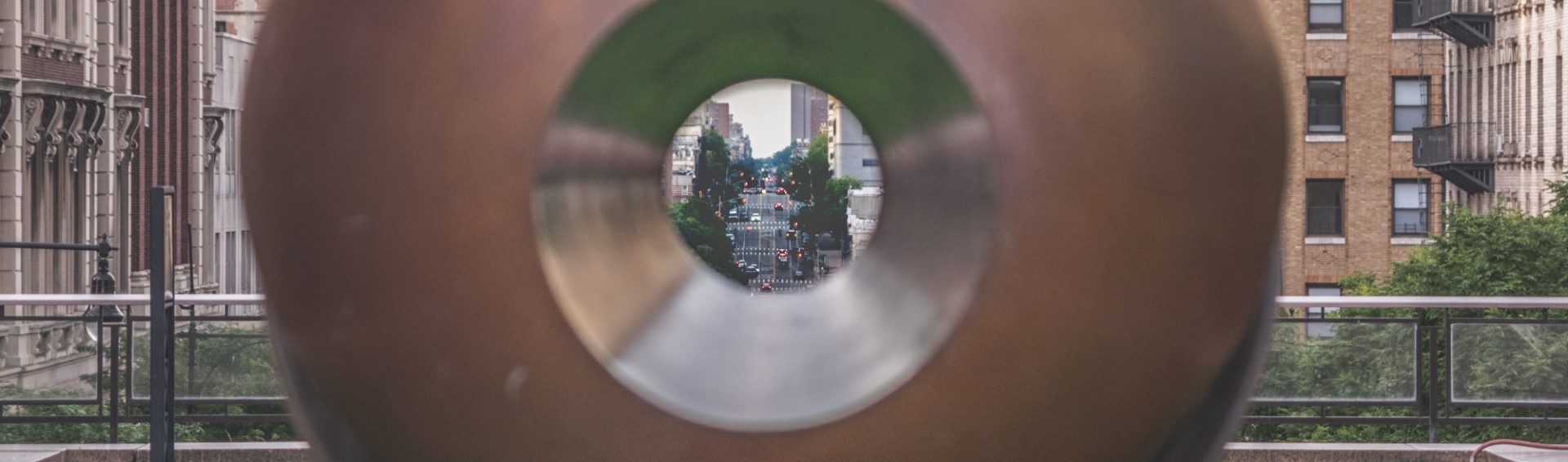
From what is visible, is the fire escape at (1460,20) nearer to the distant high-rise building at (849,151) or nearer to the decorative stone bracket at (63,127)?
the distant high-rise building at (849,151)

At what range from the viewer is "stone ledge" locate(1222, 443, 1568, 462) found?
356 inches

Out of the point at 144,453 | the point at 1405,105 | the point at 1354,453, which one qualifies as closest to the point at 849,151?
the point at 1405,105

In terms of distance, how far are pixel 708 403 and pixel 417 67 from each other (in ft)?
2.34

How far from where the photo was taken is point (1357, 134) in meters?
47.9

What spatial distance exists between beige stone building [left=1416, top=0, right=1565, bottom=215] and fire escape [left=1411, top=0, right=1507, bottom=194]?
0.09 feet

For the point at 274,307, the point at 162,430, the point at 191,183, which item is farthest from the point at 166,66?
the point at 274,307

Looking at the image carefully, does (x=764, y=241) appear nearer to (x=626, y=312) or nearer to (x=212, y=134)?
(x=212, y=134)

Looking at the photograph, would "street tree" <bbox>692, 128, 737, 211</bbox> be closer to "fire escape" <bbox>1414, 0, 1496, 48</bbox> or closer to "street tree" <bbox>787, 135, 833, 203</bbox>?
"street tree" <bbox>787, 135, 833, 203</bbox>

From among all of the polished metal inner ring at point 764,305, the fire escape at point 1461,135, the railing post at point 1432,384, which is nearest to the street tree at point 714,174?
the railing post at point 1432,384

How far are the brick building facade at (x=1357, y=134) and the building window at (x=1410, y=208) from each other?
0.02 metres

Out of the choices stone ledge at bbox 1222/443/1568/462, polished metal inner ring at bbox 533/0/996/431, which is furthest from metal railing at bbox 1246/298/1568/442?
polished metal inner ring at bbox 533/0/996/431

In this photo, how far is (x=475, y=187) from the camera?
288cm

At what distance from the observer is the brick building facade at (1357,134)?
47.6m

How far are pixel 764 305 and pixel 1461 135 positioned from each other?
45461 millimetres
